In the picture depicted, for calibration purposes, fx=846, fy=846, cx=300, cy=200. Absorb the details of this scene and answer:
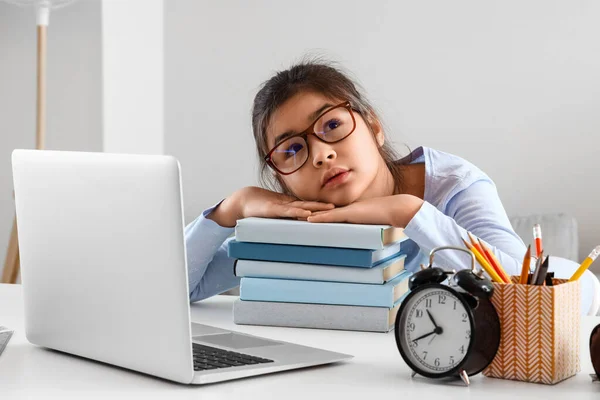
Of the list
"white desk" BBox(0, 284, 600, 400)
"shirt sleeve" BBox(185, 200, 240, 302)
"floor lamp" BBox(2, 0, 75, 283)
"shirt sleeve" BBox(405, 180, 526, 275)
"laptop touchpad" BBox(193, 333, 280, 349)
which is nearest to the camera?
"white desk" BBox(0, 284, 600, 400)

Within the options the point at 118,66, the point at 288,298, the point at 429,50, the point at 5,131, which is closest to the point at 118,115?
the point at 118,66

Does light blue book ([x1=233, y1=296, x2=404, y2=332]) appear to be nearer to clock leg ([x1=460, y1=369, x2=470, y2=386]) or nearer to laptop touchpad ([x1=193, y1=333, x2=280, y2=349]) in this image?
laptop touchpad ([x1=193, y1=333, x2=280, y2=349])

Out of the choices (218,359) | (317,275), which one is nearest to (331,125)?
(317,275)

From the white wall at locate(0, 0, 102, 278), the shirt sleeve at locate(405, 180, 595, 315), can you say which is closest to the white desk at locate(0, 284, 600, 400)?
the shirt sleeve at locate(405, 180, 595, 315)

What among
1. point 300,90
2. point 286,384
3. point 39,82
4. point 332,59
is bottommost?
point 286,384

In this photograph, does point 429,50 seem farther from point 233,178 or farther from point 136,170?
point 136,170

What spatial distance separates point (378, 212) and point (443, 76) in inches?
82.6

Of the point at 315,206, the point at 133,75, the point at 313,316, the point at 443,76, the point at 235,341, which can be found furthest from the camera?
the point at 133,75

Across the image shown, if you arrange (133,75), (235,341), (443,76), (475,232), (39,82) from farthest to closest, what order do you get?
1. (133,75)
2. (443,76)
3. (39,82)
4. (475,232)
5. (235,341)

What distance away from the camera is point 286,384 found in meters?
0.90

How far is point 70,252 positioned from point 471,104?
2.52 metres

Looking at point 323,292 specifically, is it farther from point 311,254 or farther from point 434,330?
point 434,330

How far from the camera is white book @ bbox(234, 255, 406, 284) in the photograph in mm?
1234

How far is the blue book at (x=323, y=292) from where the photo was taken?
123cm
